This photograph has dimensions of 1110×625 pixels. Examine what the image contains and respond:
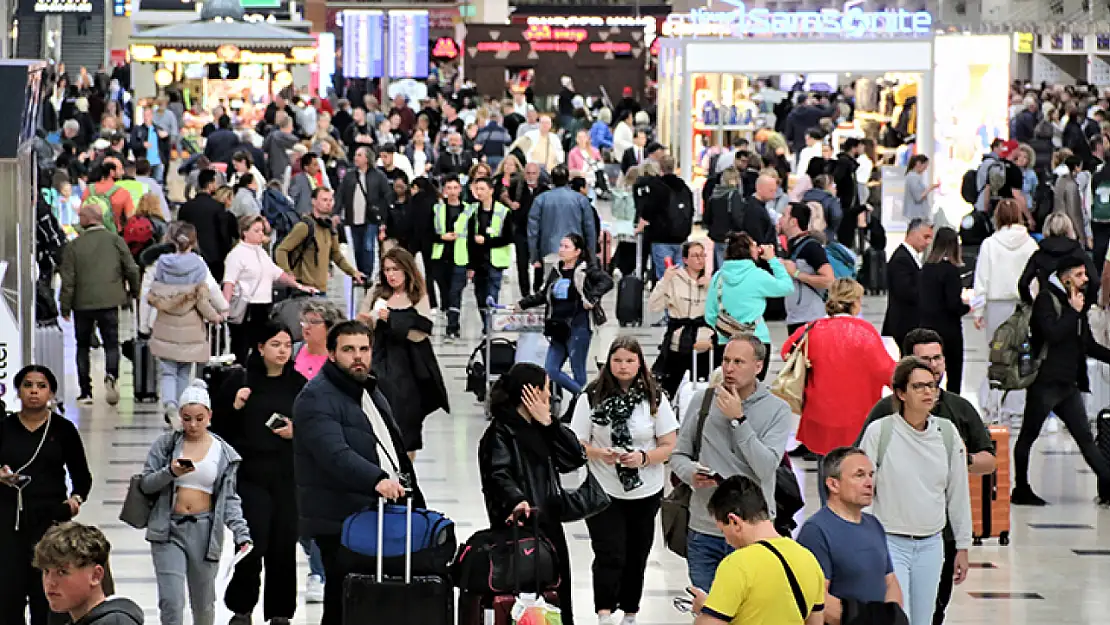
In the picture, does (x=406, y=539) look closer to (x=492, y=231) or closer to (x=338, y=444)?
(x=338, y=444)

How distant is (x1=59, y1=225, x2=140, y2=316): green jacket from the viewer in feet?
48.6

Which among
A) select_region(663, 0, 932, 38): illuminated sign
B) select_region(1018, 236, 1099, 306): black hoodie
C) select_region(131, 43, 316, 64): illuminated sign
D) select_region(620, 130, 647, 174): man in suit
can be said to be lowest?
select_region(1018, 236, 1099, 306): black hoodie

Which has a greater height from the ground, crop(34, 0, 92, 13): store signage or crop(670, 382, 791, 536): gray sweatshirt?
crop(34, 0, 92, 13): store signage

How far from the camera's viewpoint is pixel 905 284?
13.3 m

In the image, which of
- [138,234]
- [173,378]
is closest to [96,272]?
[173,378]

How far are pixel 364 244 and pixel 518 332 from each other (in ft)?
22.2

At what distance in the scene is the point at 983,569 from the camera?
10641 mm

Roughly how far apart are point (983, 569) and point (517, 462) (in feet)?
12.1

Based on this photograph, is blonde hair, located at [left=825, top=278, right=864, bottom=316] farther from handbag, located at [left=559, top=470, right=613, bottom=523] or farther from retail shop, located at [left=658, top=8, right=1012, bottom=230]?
retail shop, located at [left=658, top=8, right=1012, bottom=230]

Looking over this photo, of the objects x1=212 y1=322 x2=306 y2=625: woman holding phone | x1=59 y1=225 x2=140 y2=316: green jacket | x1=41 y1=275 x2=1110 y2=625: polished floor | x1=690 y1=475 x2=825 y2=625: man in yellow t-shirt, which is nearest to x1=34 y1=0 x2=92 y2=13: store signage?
x1=59 y1=225 x2=140 y2=316: green jacket

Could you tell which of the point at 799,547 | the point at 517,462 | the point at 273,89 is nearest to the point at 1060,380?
the point at 517,462

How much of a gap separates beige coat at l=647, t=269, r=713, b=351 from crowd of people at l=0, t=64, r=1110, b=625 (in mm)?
19

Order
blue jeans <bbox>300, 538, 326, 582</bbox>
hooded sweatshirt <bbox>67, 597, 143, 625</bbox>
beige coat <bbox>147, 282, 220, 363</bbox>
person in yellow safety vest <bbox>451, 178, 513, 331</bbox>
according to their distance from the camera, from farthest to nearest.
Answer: person in yellow safety vest <bbox>451, 178, 513, 331</bbox>
beige coat <bbox>147, 282, 220, 363</bbox>
blue jeans <bbox>300, 538, 326, 582</bbox>
hooded sweatshirt <bbox>67, 597, 143, 625</bbox>

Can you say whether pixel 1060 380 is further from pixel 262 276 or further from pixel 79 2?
pixel 79 2
